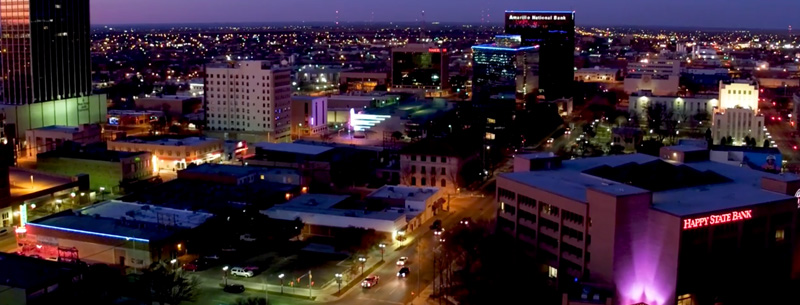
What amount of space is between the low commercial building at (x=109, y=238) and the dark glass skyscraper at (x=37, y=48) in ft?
40.3

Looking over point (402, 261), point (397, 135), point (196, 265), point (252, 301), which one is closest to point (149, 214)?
point (196, 265)

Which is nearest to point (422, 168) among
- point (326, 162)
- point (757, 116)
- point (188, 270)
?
point (326, 162)

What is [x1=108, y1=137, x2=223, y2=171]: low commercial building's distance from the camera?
64.8 ft

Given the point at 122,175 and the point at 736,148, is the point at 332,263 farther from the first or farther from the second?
the point at 736,148

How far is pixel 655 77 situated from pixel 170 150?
80.7 feet

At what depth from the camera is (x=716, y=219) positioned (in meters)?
10.9

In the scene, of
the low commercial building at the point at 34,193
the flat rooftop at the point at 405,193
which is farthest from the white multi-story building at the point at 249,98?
the flat rooftop at the point at 405,193

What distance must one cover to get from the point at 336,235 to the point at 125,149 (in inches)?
330

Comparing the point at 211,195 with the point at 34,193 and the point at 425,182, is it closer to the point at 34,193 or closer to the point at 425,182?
the point at 34,193

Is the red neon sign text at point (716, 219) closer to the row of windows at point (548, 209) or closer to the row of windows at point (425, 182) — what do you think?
the row of windows at point (548, 209)

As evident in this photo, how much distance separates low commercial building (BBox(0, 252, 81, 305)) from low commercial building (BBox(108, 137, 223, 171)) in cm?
862

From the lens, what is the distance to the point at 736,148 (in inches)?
712

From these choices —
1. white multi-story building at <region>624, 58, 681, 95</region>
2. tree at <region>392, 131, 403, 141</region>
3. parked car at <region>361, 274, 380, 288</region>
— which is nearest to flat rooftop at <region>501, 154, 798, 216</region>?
parked car at <region>361, 274, 380, 288</region>

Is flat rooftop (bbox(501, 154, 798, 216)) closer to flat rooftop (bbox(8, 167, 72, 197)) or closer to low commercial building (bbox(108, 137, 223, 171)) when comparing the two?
flat rooftop (bbox(8, 167, 72, 197))
